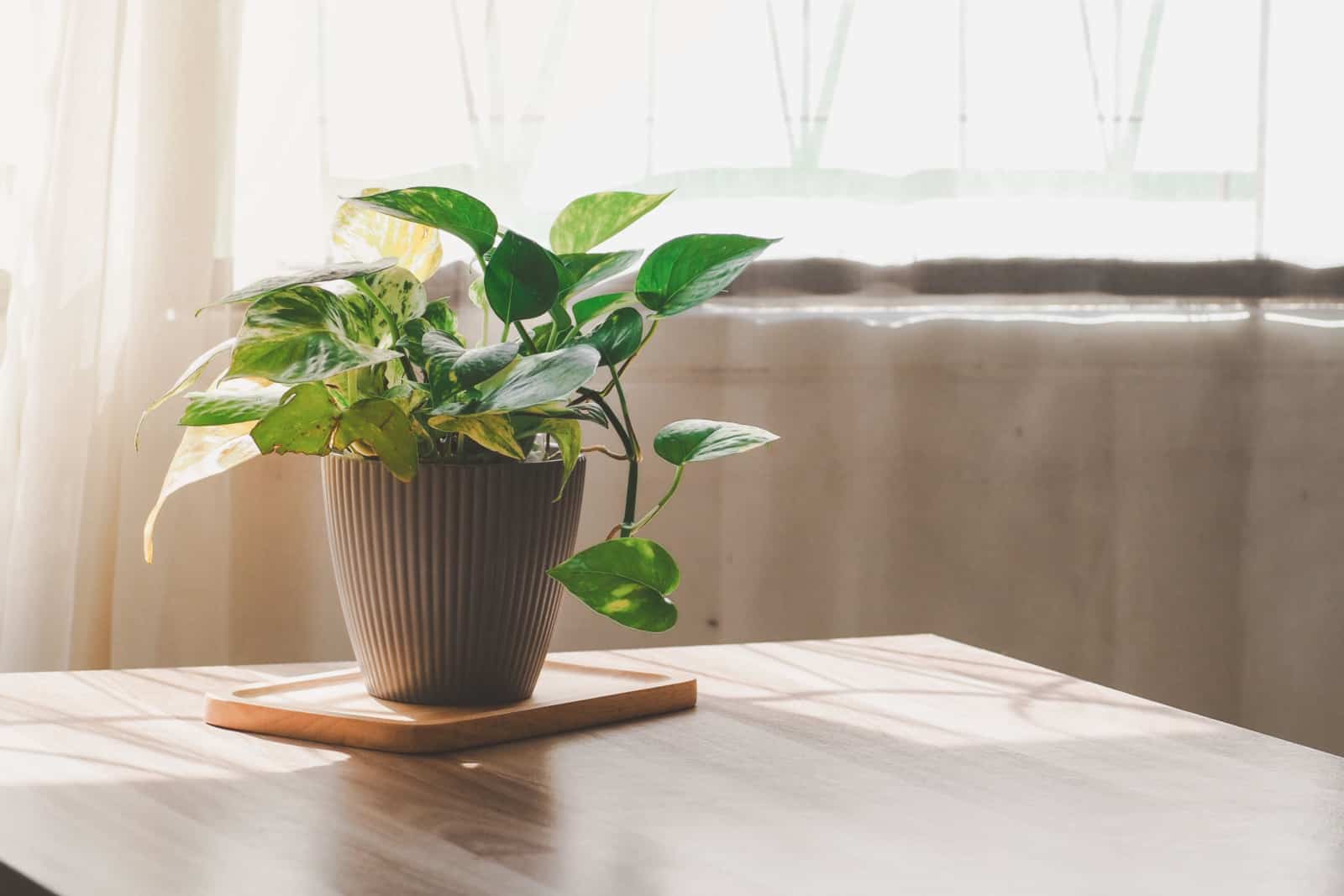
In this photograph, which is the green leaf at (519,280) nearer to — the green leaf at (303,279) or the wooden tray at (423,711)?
the green leaf at (303,279)

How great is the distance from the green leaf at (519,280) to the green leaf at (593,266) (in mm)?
27

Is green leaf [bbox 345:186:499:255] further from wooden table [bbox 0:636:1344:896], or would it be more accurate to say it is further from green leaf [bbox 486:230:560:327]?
wooden table [bbox 0:636:1344:896]

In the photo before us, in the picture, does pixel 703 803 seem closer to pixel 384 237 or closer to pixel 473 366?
pixel 473 366

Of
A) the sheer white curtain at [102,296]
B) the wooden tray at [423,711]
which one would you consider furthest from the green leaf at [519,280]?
the sheer white curtain at [102,296]

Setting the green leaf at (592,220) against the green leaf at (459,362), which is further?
the green leaf at (592,220)

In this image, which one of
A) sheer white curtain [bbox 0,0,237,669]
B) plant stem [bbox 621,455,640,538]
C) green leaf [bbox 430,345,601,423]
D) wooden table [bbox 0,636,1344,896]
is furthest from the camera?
sheer white curtain [bbox 0,0,237,669]

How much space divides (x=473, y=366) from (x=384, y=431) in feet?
0.26

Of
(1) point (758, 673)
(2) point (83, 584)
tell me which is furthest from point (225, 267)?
(1) point (758, 673)

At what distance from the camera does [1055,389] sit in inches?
76.2

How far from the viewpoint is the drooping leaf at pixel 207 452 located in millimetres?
882

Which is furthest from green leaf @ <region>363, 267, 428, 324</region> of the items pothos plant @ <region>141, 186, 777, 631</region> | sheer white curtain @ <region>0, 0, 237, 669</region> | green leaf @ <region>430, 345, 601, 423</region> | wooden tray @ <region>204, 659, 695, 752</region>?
sheer white curtain @ <region>0, 0, 237, 669</region>

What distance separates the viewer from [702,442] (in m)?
0.84

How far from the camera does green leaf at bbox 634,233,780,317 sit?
85cm

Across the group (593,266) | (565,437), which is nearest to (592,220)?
(593,266)
